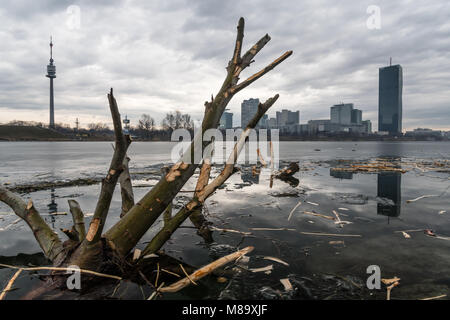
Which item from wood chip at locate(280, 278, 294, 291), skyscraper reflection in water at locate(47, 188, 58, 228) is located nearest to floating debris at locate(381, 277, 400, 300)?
wood chip at locate(280, 278, 294, 291)

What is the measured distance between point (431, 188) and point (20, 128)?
195439 mm

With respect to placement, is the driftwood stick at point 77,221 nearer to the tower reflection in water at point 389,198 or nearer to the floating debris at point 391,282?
the floating debris at point 391,282

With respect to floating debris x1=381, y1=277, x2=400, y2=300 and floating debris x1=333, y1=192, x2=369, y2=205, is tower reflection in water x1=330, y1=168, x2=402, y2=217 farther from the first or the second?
floating debris x1=381, y1=277, x2=400, y2=300

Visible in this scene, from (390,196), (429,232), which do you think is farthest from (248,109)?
(429,232)

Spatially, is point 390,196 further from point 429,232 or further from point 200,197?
point 200,197

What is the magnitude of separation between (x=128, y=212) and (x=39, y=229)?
1426mm

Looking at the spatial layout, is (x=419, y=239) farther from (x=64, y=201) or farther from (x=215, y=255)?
(x=64, y=201)

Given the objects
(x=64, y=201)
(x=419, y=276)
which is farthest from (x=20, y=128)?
(x=419, y=276)

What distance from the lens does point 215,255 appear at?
180 inches

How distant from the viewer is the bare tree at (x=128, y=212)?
11.0 ft

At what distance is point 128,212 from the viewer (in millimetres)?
3906

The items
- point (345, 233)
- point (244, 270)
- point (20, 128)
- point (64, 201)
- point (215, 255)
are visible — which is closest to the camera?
point (244, 270)

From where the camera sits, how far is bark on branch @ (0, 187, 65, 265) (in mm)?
3764
